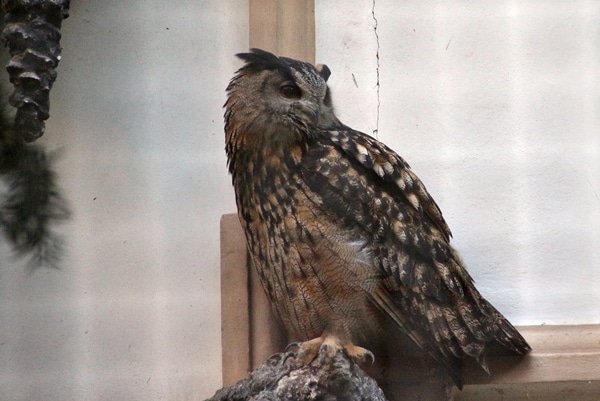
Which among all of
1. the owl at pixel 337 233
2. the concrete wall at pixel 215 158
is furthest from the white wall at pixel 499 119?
the owl at pixel 337 233

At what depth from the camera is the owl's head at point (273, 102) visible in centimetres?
160

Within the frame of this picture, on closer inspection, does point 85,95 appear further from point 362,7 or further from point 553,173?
point 553,173

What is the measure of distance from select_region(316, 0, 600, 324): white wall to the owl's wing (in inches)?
8.7

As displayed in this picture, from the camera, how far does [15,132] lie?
1.30 m

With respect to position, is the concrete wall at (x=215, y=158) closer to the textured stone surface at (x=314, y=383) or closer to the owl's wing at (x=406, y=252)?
the owl's wing at (x=406, y=252)

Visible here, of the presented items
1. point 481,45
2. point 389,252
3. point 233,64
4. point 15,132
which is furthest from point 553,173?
point 15,132

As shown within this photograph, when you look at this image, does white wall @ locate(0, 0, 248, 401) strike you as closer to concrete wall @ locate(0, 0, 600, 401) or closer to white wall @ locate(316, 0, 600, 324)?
concrete wall @ locate(0, 0, 600, 401)

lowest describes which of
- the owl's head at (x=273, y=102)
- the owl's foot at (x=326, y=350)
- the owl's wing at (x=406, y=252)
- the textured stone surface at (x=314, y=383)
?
the textured stone surface at (x=314, y=383)

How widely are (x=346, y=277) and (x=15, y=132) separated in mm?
587

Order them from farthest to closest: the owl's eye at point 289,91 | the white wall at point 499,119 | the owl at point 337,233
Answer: the white wall at point 499,119
the owl's eye at point 289,91
the owl at point 337,233

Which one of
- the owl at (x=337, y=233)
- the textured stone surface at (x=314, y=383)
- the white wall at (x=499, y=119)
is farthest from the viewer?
the white wall at (x=499, y=119)

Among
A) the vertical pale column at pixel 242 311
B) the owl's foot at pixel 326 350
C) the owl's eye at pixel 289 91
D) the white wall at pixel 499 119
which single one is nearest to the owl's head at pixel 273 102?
the owl's eye at pixel 289 91

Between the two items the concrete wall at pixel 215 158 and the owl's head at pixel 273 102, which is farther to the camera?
the concrete wall at pixel 215 158

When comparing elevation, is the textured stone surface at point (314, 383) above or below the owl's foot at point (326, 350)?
below
